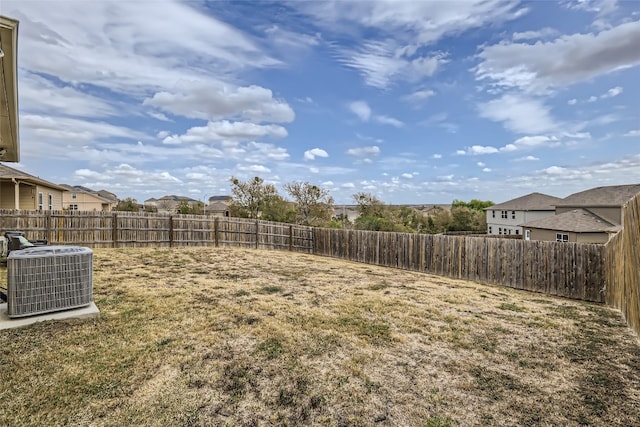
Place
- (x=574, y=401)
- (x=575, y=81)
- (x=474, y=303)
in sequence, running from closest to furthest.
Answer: (x=574, y=401) → (x=474, y=303) → (x=575, y=81)

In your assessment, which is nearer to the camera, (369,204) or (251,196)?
(251,196)

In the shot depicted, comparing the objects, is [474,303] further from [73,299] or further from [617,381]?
[73,299]

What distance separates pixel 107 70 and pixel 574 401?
15018 millimetres

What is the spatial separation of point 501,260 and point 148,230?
12.9m

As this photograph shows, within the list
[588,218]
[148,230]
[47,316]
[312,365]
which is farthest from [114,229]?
[588,218]

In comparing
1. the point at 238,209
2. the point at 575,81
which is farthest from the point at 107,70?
the point at 238,209

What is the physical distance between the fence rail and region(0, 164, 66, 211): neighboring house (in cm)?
340

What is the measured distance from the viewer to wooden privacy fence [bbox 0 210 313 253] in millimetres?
10711

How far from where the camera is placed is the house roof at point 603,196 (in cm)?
2078

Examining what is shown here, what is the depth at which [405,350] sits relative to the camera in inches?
137

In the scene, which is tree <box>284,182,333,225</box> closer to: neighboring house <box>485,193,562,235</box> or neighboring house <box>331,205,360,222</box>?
neighboring house <box>331,205,360,222</box>

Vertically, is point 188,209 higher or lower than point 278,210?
higher

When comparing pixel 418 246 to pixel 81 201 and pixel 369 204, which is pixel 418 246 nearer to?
pixel 369 204

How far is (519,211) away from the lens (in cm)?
3047
